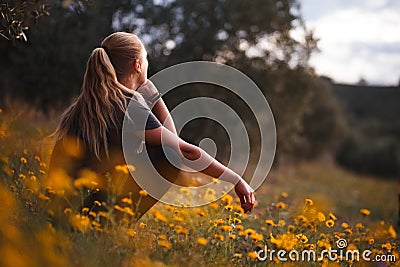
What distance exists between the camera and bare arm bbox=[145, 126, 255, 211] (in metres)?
3.10

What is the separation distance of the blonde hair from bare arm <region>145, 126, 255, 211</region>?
11.1 inches

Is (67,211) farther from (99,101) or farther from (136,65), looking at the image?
(136,65)

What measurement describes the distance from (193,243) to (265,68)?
10.6m

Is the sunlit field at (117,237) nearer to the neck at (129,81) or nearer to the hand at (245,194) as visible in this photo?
the hand at (245,194)

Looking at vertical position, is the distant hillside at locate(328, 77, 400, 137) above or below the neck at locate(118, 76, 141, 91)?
above

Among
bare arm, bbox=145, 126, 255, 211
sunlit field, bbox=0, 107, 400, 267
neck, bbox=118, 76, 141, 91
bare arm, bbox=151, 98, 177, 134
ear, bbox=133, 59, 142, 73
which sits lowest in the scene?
sunlit field, bbox=0, 107, 400, 267

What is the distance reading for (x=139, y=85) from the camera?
364cm

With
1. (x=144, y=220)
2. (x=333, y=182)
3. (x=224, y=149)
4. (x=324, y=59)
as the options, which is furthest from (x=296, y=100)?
(x=144, y=220)

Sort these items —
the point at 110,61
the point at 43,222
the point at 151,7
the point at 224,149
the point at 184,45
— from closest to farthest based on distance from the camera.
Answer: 1. the point at 43,222
2. the point at 110,61
3. the point at 151,7
4. the point at 184,45
5. the point at 224,149

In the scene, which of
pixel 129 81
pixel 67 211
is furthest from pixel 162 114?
pixel 67 211

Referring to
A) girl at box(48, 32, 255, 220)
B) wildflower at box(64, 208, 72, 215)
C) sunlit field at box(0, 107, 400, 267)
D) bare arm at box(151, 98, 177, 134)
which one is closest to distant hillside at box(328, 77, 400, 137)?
bare arm at box(151, 98, 177, 134)

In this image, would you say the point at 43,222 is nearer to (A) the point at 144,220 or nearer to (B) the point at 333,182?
(A) the point at 144,220

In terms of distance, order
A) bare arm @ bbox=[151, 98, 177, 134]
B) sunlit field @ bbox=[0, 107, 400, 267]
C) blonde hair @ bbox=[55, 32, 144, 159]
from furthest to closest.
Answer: bare arm @ bbox=[151, 98, 177, 134] < blonde hair @ bbox=[55, 32, 144, 159] < sunlit field @ bbox=[0, 107, 400, 267]

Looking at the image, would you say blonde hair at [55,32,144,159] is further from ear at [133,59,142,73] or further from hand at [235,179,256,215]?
hand at [235,179,256,215]
